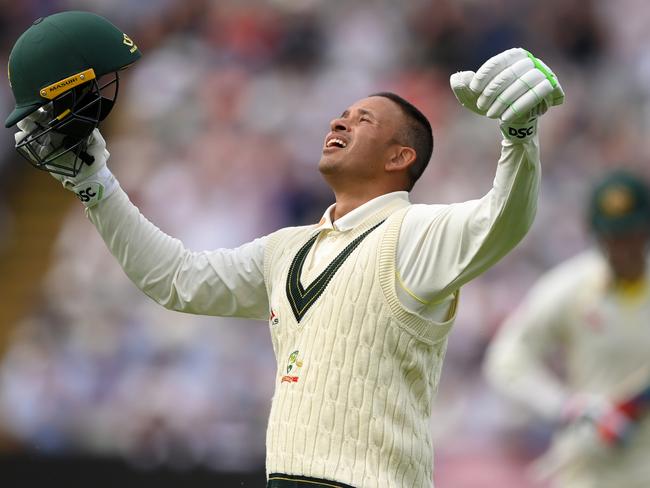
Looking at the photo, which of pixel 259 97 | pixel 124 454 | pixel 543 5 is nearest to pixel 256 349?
pixel 124 454

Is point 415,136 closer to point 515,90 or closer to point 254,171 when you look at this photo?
point 515,90

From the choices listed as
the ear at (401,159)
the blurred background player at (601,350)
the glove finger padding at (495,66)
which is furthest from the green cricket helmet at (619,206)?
the glove finger padding at (495,66)

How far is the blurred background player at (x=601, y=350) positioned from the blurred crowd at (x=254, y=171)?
1.47 m

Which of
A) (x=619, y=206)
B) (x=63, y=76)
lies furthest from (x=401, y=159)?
(x=619, y=206)

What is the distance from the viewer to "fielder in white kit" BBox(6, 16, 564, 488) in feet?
12.9

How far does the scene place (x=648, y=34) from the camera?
10648 millimetres

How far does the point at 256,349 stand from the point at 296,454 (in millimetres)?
5307

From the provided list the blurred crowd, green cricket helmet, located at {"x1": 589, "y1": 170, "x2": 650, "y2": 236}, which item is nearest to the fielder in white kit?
green cricket helmet, located at {"x1": 589, "y1": 170, "x2": 650, "y2": 236}

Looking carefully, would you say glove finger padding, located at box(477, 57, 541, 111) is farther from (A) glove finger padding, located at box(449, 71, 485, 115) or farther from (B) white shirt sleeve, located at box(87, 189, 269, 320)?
(B) white shirt sleeve, located at box(87, 189, 269, 320)

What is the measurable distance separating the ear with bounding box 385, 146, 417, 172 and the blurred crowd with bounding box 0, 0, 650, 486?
402cm

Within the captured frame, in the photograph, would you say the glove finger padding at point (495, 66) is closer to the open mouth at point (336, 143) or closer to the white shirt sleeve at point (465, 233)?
the white shirt sleeve at point (465, 233)

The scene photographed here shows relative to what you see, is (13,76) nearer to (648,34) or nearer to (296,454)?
(296,454)

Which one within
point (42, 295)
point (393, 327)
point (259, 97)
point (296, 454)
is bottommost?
point (296, 454)

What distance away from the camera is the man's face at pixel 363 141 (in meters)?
4.67
